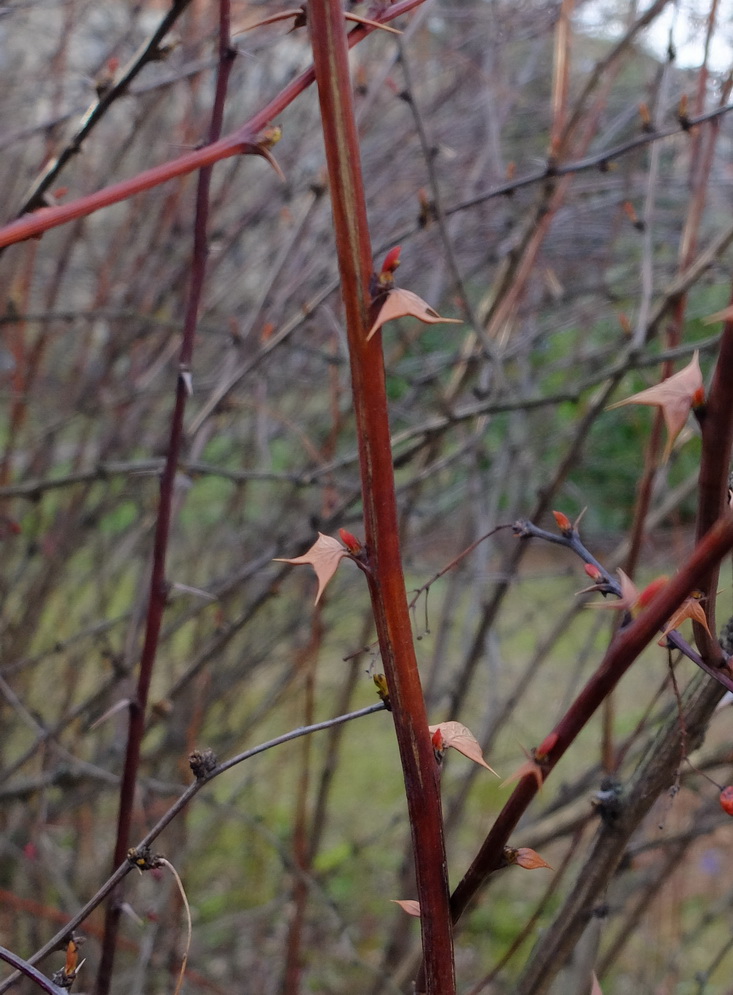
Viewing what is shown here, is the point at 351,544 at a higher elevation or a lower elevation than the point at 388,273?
lower

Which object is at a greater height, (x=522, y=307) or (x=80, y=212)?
(x=522, y=307)

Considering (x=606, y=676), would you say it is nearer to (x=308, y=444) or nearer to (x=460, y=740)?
(x=460, y=740)

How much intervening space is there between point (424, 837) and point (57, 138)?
1.93 meters

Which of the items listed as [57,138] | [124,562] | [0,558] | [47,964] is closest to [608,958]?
[47,964]

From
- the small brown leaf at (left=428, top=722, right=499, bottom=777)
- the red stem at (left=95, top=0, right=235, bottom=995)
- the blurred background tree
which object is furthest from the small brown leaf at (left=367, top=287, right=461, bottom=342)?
the blurred background tree

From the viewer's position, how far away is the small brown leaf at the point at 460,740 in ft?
1.69

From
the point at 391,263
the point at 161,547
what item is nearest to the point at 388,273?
the point at 391,263

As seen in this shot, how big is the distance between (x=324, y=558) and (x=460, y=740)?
0.43 ft

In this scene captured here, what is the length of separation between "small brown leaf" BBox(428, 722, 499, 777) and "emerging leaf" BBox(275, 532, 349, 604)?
0.11m

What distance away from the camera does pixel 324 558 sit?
1.61 ft

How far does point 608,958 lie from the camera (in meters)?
1.80

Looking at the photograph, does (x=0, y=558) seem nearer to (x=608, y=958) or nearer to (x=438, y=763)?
(x=608, y=958)

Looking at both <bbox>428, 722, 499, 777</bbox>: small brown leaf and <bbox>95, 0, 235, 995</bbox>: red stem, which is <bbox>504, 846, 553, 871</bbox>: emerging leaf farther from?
<bbox>95, 0, 235, 995</bbox>: red stem

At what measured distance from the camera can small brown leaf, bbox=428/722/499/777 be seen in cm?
51
